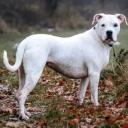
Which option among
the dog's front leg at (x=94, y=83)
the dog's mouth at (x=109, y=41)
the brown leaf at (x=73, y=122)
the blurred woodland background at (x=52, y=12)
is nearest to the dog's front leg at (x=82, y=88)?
the dog's front leg at (x=94, y=83)

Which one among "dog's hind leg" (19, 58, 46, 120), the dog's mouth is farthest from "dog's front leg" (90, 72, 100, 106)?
"dog's hind leg" (19, 58, 46, 120)

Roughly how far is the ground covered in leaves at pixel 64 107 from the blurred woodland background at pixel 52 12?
24.3 metres

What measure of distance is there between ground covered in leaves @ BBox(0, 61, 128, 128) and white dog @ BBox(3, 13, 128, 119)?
15.2 inches

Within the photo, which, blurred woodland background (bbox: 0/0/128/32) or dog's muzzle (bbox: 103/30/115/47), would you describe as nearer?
dog's muzzle (bbox: 103/30/115/47)

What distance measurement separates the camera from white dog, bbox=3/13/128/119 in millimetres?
10539

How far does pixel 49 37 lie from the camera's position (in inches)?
431

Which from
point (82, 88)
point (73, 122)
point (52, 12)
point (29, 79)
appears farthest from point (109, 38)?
point (52, 12)

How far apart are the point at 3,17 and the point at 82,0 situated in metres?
13.1

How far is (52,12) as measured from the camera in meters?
48.8

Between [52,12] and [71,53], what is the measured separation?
37859 millimetres

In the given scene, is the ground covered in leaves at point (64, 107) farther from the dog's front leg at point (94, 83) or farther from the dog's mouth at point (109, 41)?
the dog's mouth at point (109, 41)

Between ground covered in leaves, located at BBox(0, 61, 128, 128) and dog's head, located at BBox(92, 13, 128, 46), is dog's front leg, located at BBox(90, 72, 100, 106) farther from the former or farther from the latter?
dog's head, located at BBox(92, 13, 128, 46)

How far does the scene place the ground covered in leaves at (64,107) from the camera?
962 centimetres

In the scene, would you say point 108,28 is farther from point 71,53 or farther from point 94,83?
point 94,83
